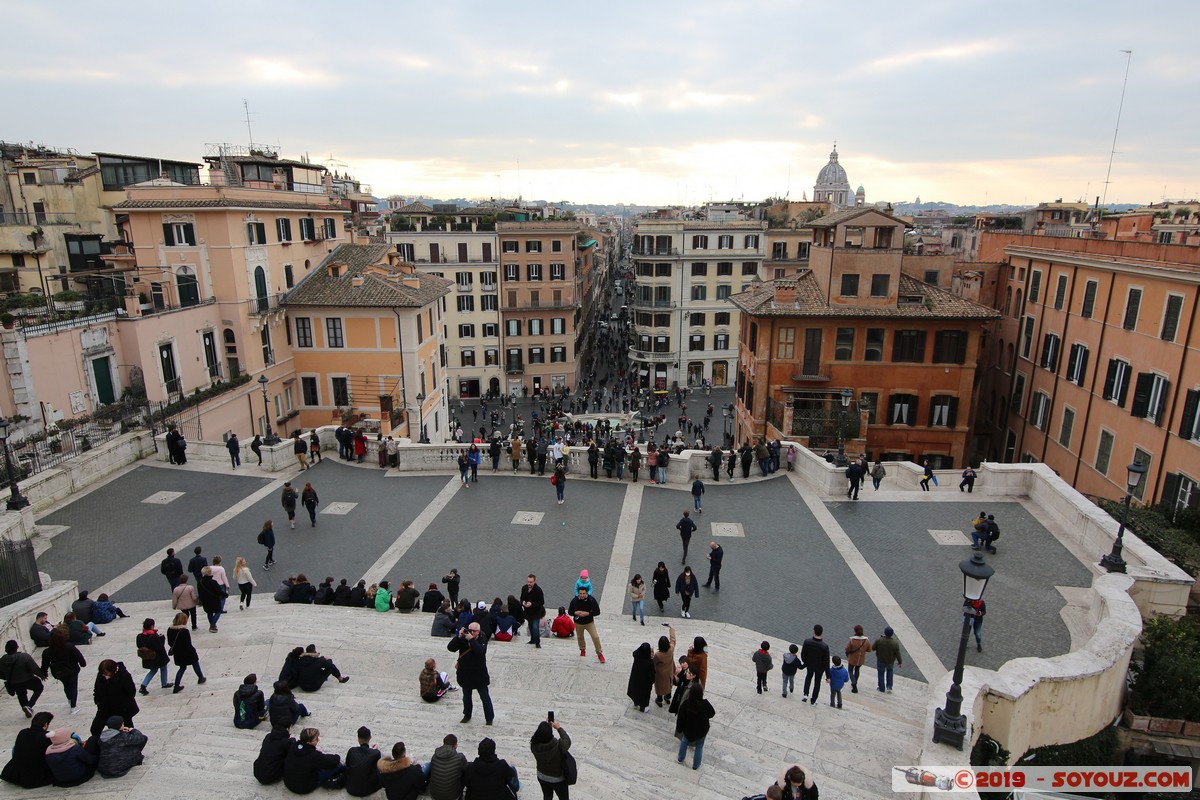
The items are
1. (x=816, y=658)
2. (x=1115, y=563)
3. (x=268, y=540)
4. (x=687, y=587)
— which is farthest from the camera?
(x=268, y=540)

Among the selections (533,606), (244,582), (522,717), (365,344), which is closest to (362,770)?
(522,717)

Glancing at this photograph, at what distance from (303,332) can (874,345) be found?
2890 cm

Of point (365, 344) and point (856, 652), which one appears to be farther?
point (365, 344)

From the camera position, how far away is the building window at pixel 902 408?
3200 centimetres

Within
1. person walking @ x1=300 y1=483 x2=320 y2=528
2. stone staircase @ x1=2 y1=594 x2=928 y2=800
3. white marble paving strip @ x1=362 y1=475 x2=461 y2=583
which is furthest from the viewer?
person walking @ x1=300 y1=483 x2=320 y2=528

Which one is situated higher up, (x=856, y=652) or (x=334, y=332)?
A: (x=334, y=332)

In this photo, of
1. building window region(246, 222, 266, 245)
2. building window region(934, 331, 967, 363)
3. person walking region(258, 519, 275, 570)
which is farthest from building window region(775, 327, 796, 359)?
building window region(246, 222, 266, 245)

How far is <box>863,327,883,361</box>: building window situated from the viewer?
1242 inches

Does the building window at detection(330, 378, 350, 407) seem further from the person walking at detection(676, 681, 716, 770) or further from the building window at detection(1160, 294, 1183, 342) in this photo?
the building window at detection(1160, 294, 1183, 342)

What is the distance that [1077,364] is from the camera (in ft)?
95.4

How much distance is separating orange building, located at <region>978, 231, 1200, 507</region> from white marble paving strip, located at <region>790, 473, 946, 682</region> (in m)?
11.8

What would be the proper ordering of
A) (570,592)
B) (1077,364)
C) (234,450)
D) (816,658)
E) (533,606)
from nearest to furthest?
(816,658)
(533,606)
(570,592)
(234,450)
(1077,364)

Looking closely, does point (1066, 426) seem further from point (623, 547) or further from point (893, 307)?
point (623, 547)

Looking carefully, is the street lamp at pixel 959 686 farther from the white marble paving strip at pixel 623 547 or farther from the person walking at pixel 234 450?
the person walking at pixel 234 450
